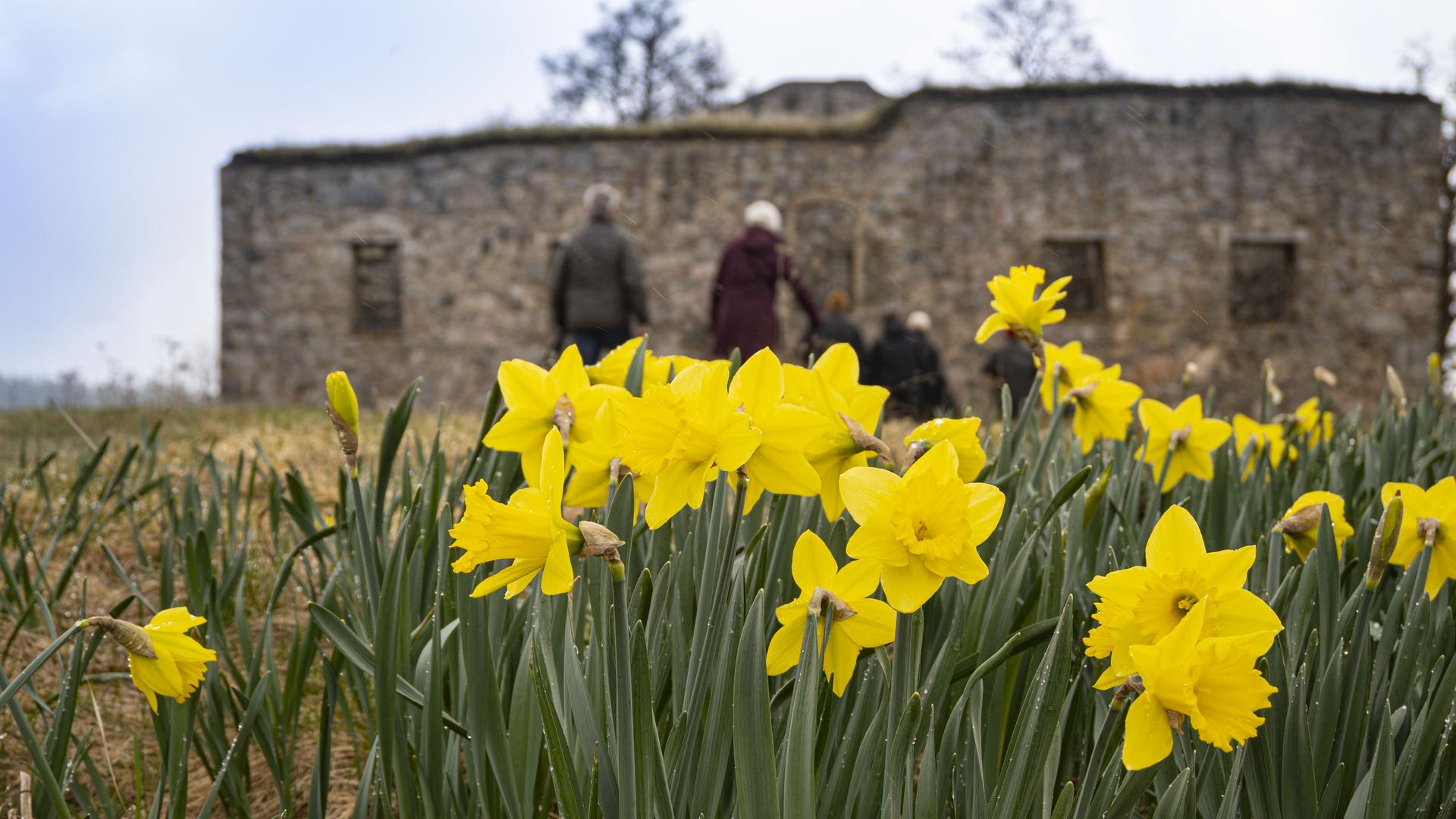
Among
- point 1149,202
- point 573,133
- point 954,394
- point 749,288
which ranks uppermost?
point 573,133

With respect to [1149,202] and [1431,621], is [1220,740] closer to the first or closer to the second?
[1431,621]

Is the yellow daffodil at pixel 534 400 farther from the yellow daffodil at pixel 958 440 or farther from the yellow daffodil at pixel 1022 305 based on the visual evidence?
the yellow daffodil at pixel 1022 305

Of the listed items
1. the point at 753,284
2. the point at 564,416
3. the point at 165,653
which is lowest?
the point at 165,653

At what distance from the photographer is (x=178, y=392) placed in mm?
7578

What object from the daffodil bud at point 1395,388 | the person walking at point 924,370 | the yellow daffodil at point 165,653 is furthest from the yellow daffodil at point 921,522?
the person walking at point 924,370

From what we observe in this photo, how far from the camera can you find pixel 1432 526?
898 millimetres

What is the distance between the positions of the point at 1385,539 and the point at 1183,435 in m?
0.58

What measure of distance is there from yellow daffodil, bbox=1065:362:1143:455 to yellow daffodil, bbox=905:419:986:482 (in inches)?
19.8

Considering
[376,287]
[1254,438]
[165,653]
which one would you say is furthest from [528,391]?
[376,287]

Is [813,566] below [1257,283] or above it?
below

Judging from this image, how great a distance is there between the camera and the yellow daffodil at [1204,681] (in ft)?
1.94

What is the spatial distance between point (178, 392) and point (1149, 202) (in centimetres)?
952

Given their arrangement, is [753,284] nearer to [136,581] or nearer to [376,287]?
[136,581]

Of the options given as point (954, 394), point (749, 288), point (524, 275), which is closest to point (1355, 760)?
point (749, 288)
